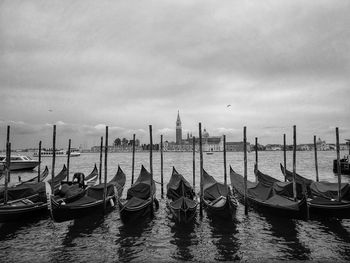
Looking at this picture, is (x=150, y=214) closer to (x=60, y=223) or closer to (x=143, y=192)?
(x=143, y=192)

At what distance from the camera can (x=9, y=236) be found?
10.6 m

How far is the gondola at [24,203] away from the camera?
11578 millimetres

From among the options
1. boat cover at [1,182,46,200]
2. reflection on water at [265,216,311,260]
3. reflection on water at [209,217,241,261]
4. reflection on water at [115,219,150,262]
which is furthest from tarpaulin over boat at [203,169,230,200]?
boat cover at [1,182,46,200]

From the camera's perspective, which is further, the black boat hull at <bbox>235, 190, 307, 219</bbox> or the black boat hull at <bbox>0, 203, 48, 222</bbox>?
the black boat hull at <bbox>0, 203, 48, 222</bbox>

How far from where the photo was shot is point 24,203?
13.3 metres

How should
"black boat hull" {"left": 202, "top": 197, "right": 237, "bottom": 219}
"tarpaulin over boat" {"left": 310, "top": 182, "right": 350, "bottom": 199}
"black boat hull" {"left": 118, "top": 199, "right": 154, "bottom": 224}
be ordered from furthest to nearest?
"tarpaulin over boat" {"left": 310, "top": 182, "right": 350, "bottom": 199}, "black boat hull" {"left": 202, "top": 197, "right": 237, "bottom": 219}, "black boat hull" {"left": 118, "top": 199, "right": 154, "bottom": 224}

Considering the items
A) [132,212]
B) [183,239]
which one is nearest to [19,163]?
[132,212]

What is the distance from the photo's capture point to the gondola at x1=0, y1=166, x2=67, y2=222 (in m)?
11.6

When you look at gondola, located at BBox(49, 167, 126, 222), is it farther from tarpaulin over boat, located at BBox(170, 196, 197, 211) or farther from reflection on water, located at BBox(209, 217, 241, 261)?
reflection on water, located at BBox(209, 217, 241, 261)

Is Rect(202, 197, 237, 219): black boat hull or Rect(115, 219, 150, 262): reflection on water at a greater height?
Rect(202, 197, 237, 219): black boat hull

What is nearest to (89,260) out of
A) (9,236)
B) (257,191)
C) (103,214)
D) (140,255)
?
Result: (140,255)

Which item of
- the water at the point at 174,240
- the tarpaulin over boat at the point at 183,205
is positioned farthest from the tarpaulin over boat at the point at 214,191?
the tarpaulin over boat at the point at 183,205

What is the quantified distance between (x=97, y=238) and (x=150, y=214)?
311 centimetres

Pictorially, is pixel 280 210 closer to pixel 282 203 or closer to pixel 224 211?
pixel 282 203
